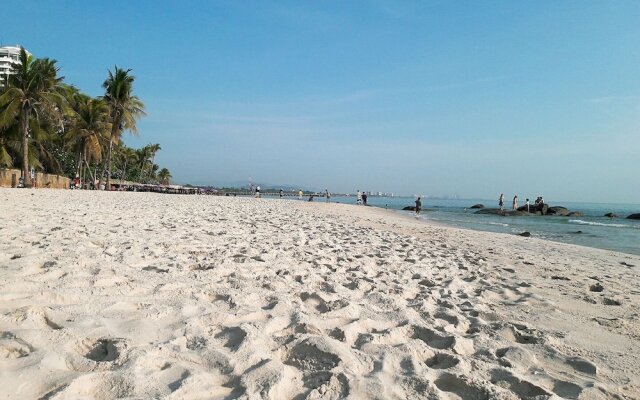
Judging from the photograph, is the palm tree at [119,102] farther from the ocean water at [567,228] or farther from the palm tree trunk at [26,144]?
the ocean water at [567,228]

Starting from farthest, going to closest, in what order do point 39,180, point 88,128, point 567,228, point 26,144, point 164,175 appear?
point 164,175
point 88,128
point 39,180
point 26,144
point 567,228

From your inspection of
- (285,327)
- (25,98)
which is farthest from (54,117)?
(285,327)

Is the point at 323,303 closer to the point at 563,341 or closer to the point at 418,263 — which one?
the point at 563,341

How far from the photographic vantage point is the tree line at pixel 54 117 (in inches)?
953

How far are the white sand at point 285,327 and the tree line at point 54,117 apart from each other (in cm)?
2454

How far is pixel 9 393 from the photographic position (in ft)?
5.35

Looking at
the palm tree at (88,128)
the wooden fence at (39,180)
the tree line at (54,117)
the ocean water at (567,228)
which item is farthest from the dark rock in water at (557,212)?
the wooden fence at (39,180)

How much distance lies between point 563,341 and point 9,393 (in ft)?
11.0

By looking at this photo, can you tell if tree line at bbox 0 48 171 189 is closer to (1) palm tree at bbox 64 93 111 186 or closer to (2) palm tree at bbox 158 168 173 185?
(1) palm tree at bbox 64 93 111 186

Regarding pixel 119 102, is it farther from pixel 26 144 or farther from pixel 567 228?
pixel 567 228

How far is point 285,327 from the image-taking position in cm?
269

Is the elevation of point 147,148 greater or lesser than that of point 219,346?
greater

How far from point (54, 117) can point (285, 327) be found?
30.7m

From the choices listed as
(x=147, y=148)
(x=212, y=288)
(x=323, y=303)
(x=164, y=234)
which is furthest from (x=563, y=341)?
(x=147, y=148)
